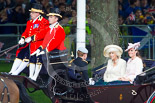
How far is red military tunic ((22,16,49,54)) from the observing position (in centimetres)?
959

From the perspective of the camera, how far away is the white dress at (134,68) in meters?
8.77

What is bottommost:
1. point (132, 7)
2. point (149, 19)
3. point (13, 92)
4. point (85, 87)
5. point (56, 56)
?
point (85, 87)

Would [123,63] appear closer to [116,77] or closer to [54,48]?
[116,77]

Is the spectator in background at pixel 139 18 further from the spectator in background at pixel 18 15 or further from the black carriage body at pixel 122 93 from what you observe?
the black carriage body at pixel 122 93

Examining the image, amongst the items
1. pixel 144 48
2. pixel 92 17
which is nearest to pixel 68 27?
pixel 92 17

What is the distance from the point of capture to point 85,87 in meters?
8.53

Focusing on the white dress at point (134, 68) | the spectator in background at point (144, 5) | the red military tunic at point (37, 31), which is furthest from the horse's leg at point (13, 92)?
the spectator in background at point (144, 5)

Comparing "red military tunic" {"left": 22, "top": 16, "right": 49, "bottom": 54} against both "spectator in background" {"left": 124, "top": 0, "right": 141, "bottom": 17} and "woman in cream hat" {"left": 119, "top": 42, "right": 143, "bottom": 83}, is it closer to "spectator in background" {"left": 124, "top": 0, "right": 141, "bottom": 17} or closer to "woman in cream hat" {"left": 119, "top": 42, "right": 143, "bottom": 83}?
"woman in cream hat" {"left": 119, "top": 42, "right": 143, "bottom": 83}

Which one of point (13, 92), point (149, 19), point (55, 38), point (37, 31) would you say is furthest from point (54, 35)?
point (149, 19)

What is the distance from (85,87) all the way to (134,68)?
3.03 ft

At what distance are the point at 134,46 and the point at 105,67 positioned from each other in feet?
2.76

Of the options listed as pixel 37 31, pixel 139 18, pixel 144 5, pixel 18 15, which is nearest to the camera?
pixel 37 31

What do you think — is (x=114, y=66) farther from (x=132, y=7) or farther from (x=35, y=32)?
(x=132, y=7)

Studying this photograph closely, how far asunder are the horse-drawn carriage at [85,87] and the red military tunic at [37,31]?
2.02ft
